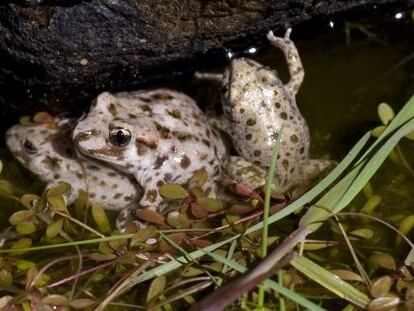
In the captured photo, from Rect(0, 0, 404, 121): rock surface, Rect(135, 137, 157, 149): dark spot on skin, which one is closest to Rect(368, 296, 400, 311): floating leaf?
Rect(135, 137, 157, 149): dark spot on skin

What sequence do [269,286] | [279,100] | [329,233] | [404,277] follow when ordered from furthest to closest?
[279,100], [329,233], [404,277], [269,286]

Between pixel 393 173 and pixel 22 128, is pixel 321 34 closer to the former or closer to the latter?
pixel 393 173

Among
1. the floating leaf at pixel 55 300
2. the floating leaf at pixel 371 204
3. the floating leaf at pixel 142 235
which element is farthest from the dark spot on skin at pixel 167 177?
the floating leaf at pixel 371 204

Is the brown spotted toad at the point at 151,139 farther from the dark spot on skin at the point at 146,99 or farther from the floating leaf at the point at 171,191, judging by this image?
the floating leaf at the point at 171,191

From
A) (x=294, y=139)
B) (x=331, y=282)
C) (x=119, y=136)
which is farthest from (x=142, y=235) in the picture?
(x=294, y=139)

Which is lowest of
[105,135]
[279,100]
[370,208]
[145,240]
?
[145,240]

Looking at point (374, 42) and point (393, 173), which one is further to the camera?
point (374, 42)

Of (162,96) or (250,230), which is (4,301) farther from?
(162,96)

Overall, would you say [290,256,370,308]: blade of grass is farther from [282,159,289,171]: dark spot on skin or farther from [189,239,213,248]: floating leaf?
[282,159,289,171]: dark spot on skin

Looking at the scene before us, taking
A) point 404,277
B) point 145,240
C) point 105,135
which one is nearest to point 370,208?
point 404,277

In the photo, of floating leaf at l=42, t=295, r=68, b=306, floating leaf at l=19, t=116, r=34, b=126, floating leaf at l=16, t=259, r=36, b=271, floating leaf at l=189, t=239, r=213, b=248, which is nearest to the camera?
floating leaf at l=42, t=295, r=68, b=306
